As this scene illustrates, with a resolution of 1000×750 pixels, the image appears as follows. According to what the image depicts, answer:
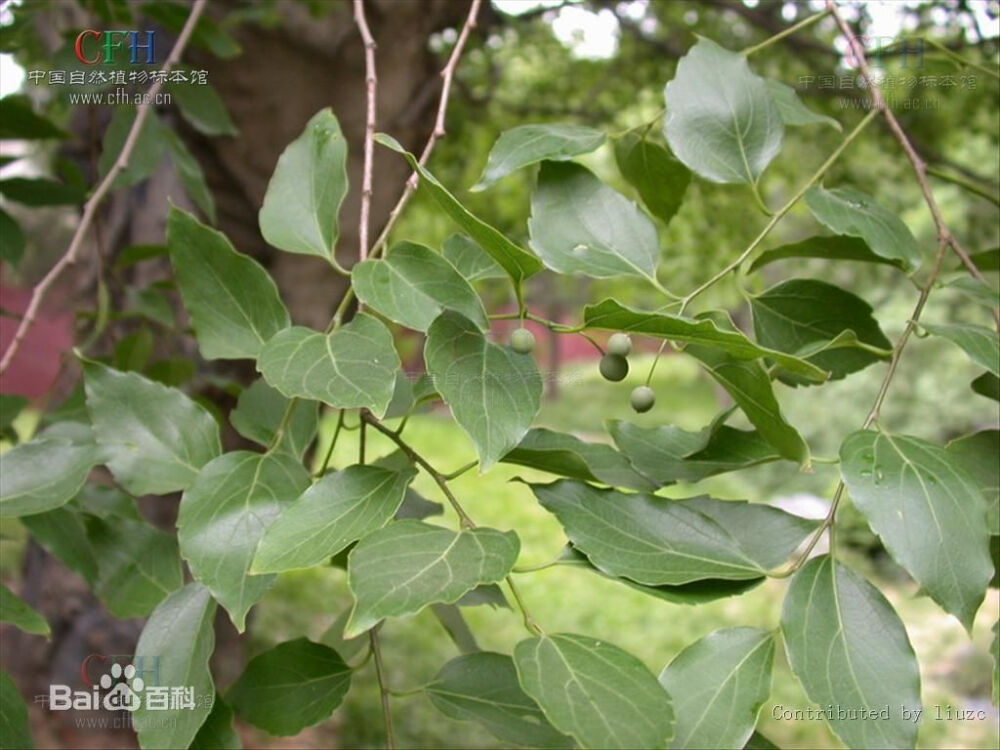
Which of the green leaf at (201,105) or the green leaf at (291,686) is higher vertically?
the green leaf at (201,105)

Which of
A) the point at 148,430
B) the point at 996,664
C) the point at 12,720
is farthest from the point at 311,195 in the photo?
the point at 996,664

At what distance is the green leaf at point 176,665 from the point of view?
22.7 inches

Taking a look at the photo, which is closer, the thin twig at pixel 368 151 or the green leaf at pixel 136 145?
the thin twig at pixel 368 151

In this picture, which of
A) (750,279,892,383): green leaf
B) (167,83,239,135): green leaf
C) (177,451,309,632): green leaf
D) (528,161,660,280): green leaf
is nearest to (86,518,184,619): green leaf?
(177,451,309,632): green leaf

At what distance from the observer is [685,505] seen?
1.88ft

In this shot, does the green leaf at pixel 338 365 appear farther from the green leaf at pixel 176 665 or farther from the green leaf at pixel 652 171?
the green leaf at pixel 652 171

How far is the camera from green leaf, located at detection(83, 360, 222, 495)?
0.65 metres

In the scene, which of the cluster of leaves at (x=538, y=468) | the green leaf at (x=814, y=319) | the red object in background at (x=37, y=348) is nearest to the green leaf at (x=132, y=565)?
the cluster of leaves at (x=538, y=468)

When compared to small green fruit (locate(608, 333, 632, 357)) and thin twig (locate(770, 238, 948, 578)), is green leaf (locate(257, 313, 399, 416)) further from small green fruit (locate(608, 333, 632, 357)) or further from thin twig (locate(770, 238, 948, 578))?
thin twig (locate(770, 238, 948, 578))

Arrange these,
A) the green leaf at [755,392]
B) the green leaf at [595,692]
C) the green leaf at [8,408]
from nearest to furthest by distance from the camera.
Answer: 1. the green leaf at [595,692]
2. the green leaf at [755,392]
3. the green leaf at [8,408]

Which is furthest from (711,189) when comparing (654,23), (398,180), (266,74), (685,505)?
(685,505)

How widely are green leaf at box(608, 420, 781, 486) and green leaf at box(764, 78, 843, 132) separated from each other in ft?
0.85

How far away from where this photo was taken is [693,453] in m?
0.64

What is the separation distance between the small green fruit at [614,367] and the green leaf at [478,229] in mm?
77
